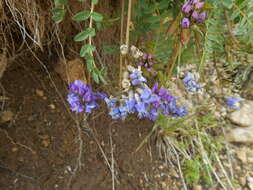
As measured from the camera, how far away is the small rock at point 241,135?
1.51 meters

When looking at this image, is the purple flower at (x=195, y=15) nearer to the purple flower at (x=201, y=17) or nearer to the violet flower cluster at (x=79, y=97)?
the purple flower at (x=201, y=17)

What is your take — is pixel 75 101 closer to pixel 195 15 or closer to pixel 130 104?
pixel 130 104

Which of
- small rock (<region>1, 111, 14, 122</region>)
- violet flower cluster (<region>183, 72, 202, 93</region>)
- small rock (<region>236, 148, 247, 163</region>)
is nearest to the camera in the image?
violet flower cluster (<region>183, 72, 202, 93</region>)

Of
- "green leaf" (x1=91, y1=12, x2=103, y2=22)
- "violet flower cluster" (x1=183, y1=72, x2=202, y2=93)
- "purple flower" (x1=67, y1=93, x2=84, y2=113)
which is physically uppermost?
"green leaf" (x1=91, y1=12, x2=103, y2=22)

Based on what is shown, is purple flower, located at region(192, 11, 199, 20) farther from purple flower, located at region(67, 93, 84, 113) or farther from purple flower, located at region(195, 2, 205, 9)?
purple flower, located at region(67, 93, 84, 113)

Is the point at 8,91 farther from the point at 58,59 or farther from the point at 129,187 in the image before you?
the point at 129,187

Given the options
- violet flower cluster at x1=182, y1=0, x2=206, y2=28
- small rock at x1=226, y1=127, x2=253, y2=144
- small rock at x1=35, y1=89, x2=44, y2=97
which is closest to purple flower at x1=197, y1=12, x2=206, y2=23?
violet flower cluster at x1=182, y1=0, x2=206, y2=28

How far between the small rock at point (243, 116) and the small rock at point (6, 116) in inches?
48.4

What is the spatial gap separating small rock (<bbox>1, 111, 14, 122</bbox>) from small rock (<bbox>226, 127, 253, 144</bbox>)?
3.84 ft

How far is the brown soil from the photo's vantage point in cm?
98

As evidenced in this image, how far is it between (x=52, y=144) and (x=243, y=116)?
114cm

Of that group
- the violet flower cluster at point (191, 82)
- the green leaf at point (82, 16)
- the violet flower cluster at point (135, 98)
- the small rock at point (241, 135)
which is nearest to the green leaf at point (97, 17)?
the green leaf at point (82, 16)

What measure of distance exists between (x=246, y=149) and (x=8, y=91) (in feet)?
4.26

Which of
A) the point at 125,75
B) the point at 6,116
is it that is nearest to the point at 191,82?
the point at 125,75
